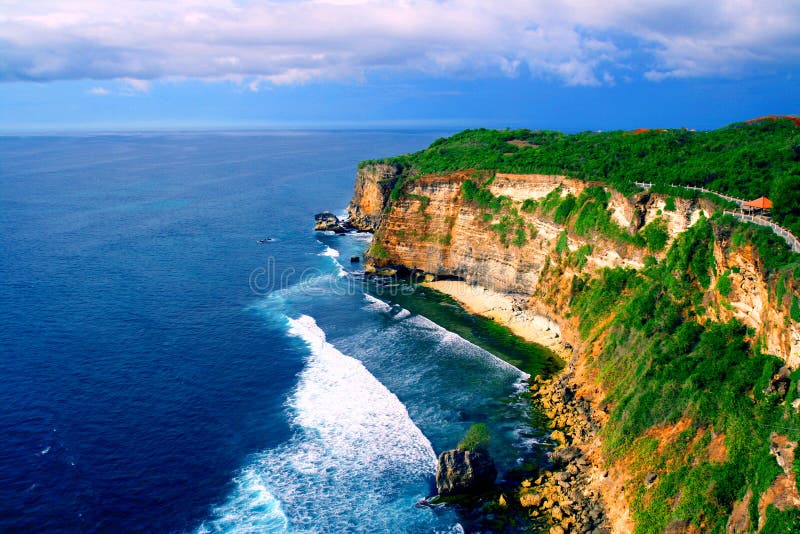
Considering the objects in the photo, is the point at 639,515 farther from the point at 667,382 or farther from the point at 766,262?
the point at 766,262

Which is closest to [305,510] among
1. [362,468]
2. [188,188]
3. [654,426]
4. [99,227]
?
[362,468]

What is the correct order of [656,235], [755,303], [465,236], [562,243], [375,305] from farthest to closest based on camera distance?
[465,236] < [375,305] < [562,243] < [656,235] < [755,303]

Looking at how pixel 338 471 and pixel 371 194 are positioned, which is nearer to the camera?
pixel 338 471

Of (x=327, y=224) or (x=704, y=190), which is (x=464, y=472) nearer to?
(x=704, y=190)

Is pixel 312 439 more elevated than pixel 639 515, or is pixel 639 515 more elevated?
pixel 639 515

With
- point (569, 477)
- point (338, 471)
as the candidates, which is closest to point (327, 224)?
point (338, 471)

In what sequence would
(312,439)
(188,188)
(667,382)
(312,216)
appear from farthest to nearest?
(188,188), (312,216), (312,439), (667,382)

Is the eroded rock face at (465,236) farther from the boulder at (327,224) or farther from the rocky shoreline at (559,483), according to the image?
the boulder at (327,224)
